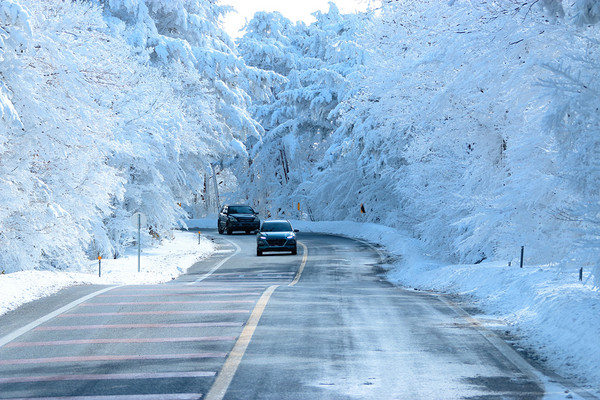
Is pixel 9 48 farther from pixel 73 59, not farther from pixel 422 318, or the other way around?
pixel 422 318

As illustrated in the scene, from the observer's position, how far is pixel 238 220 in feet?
165

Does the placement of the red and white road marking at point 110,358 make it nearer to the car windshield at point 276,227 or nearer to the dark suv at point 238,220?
the car windshield at point 276,227

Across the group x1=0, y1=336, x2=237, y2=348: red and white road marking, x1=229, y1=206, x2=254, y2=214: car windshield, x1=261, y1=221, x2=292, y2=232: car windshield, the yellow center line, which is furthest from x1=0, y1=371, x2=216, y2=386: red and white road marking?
x1=229, y1=206, x2=254, y2=214: car windshield

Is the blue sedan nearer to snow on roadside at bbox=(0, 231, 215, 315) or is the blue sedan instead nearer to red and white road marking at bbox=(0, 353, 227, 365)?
snow on roadside at bbox=(0, 231, 215, 315)

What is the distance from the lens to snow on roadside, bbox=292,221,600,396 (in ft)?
29.0

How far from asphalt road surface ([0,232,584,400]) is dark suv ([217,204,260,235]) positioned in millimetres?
34922

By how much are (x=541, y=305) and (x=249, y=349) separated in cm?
530

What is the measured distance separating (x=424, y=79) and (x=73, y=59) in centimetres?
937

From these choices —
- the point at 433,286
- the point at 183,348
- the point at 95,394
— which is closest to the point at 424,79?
the point at 433,286

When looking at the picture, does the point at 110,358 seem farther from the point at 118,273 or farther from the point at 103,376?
the point at 118,273

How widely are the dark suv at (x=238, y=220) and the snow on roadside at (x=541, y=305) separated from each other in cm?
2668

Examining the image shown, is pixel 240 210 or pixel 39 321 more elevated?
pixel 240 210

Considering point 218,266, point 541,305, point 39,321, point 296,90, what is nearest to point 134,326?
point 39,321

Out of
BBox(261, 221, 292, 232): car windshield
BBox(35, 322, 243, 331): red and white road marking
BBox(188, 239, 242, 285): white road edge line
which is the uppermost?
BBox(261, 221, 292, 232): car windshield
